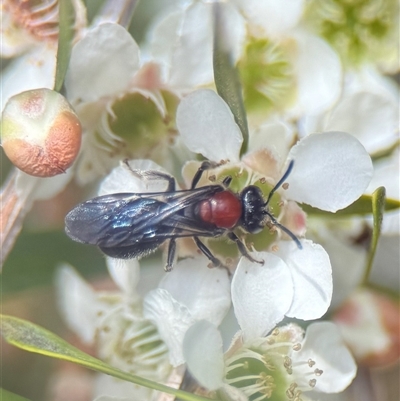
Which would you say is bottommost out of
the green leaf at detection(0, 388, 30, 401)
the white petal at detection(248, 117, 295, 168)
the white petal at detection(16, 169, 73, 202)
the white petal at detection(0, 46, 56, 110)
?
the green leaf at detection(0, 388, 30, 401)

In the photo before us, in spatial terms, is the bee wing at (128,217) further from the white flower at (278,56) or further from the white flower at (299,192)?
the white flower at (278,56)

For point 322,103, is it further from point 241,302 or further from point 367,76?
point 241,302

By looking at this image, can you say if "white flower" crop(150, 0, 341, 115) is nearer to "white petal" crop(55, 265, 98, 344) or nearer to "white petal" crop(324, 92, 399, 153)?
"white petal" crop(324, 92, 399, 153)

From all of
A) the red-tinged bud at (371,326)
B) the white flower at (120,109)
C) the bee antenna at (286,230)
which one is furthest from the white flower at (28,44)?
the red-tinged bud at (371,326)

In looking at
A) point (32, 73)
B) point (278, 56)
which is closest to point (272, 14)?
point (278, 56)

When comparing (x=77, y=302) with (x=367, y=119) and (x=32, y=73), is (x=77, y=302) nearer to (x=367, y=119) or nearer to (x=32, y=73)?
(x=32, y=73)

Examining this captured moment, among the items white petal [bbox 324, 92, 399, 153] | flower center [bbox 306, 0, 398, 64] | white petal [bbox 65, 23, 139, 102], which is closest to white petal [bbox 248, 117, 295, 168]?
white petal [bbox 324, 92, 399, 153]

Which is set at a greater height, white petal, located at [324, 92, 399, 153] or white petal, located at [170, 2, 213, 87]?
white petal, located at [170, 2, 213, 87]
